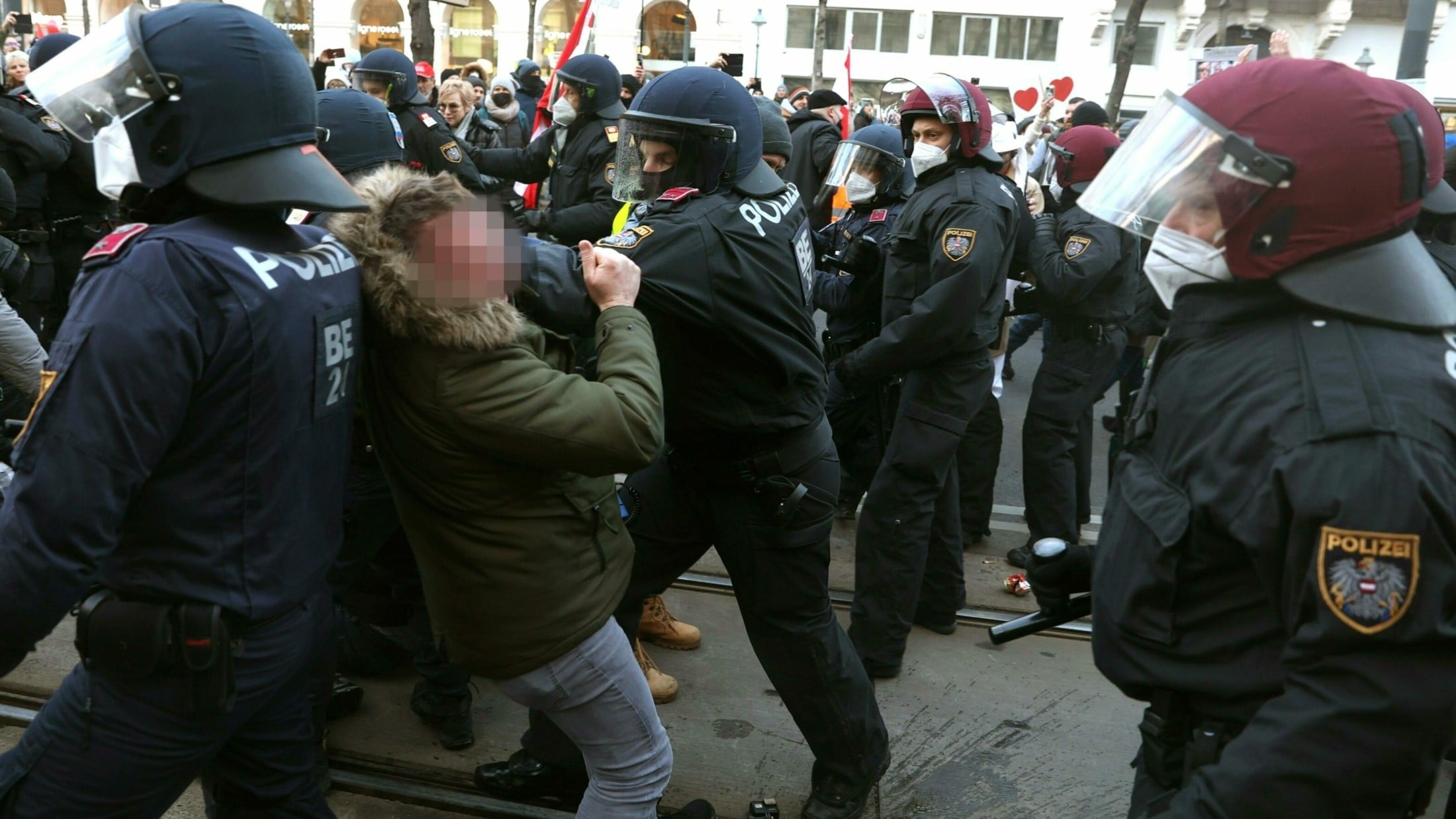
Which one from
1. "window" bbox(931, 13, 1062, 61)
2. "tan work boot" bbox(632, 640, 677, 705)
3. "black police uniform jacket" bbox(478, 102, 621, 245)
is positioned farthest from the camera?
"window" bbox(931, 13, 1062, 61)

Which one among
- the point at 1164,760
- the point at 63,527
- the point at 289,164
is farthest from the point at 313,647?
the point at 1164,760

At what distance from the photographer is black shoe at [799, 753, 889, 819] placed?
3020 mm

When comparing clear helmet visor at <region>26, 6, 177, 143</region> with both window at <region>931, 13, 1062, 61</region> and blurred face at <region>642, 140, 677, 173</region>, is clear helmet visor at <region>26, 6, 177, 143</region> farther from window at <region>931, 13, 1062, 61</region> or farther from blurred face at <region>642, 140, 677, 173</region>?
window at <region>931, 13, 1062, 61</region>

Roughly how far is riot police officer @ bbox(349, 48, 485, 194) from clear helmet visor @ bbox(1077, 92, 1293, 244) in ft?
18.0

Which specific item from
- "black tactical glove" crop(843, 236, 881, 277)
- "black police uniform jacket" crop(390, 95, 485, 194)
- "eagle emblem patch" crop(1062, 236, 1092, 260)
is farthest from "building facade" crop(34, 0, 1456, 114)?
"black tactical glove" crop(843, 236, 881, 277)

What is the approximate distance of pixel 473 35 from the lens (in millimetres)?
42000

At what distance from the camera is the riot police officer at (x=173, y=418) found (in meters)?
1.64

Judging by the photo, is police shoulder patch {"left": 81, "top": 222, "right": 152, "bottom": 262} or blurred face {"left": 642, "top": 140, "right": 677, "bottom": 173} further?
blurred face {"left": 642, "top": 140, "right": 677, "bottom": 173}

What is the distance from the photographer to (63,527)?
1627 millimetres

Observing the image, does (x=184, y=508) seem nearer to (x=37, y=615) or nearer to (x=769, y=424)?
(x=37, y=615)

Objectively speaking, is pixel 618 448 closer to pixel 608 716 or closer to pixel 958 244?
pixel 608 716

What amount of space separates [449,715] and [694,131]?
6.28 ft

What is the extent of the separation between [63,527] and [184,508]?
0.18 meters

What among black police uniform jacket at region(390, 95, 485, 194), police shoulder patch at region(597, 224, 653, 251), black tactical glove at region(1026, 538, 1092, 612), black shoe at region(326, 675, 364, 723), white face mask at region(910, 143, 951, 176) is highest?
white face mask at region(910, 143, 951, 176)
